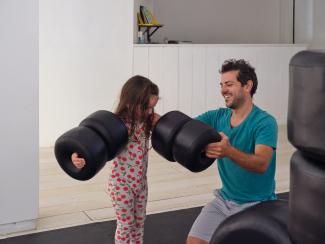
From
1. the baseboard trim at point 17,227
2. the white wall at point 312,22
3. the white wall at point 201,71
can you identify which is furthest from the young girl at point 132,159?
the white wall at point 312,22

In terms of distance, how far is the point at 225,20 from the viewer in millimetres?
7270

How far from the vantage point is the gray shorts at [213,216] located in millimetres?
2301

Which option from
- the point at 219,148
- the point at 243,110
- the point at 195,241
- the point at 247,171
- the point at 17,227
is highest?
the point at 243,110

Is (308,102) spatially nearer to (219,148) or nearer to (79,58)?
(219,148)

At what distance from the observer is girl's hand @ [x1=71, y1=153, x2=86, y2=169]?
7.60 ft

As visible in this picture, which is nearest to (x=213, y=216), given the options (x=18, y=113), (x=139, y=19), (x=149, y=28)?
(x=18, y=113)

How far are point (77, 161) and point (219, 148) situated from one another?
0.62 metres

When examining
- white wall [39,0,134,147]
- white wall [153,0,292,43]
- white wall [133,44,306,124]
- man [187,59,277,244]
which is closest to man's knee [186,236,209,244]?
man [187,59,277,244]

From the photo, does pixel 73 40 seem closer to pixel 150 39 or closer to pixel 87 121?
pixel 150 39

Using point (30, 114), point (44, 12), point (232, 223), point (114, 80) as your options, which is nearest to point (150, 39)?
point (114, 80)

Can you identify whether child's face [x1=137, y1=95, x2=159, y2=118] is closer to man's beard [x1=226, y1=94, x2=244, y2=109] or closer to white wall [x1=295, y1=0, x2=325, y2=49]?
man's beard [x1=226, y1=94, x2=244, y2=109]

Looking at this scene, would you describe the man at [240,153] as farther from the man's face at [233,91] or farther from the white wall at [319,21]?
the white wall at [319,21]

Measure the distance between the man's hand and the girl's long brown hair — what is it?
15.2 inches

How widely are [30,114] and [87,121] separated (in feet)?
2.64
